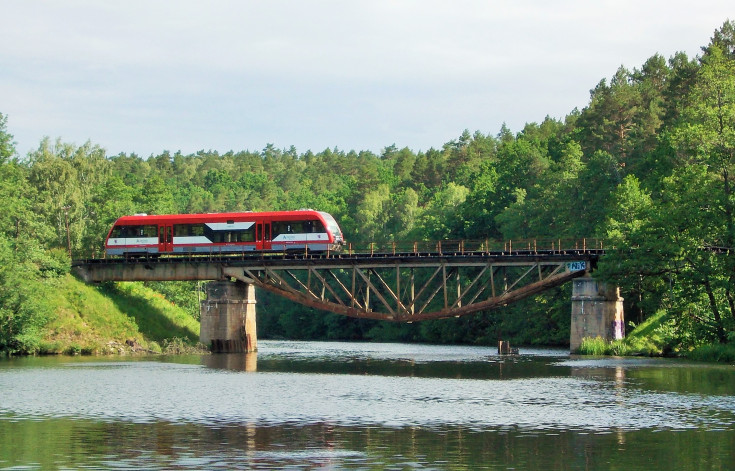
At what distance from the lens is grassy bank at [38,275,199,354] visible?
262 ft

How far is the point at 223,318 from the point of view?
8506 centimetres

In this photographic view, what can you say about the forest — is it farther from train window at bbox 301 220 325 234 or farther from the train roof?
train window at bbox 301 220 325 234

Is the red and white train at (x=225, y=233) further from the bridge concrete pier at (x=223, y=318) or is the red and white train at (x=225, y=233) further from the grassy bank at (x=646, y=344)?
the grassy bank at (x=646, y=344)

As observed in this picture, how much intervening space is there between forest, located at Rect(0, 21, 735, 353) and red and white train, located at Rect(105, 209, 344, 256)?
5858 millimetres

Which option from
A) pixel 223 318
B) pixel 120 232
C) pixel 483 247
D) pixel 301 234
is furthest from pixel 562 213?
pixel 120 232

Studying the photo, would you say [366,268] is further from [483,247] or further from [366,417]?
[366,417]

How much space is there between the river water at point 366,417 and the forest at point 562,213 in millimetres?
7724

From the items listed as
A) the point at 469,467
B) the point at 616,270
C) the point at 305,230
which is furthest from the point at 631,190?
the point at 469,467

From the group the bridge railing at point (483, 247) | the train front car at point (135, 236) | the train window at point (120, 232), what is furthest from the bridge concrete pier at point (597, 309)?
the train window at point (120, 232)

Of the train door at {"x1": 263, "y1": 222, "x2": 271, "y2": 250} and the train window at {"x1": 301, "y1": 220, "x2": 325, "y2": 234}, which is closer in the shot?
the train window at {"x1": 301, "y1": 220, "x2": 325, "y2": 234}

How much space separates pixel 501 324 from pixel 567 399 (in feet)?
250

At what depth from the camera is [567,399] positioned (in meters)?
46.8

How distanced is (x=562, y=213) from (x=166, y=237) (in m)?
47.0

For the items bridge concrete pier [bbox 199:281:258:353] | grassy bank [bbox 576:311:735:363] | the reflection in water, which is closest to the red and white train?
bridge concrete pier [bbox 199:281:258:353]
